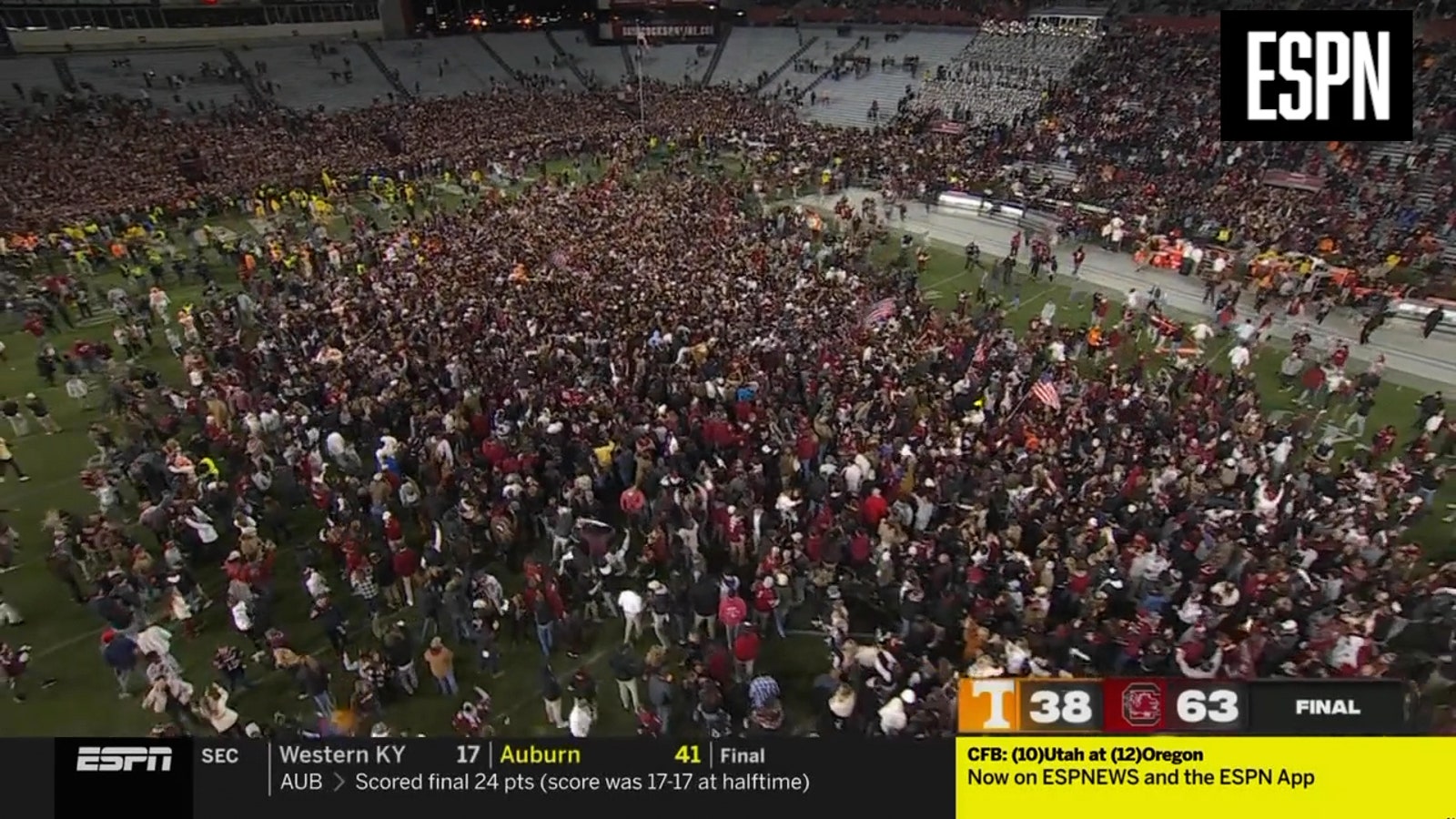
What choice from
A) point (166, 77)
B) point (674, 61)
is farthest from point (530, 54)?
point (166, 77)

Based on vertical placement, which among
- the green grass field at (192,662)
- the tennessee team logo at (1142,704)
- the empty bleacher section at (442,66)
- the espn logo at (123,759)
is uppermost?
the empty bleacher section at (442,66)

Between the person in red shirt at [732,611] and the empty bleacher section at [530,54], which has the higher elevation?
the empty bleacher section at [530,54]

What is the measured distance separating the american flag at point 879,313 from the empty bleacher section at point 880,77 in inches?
1187

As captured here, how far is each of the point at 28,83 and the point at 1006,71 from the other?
162 feet

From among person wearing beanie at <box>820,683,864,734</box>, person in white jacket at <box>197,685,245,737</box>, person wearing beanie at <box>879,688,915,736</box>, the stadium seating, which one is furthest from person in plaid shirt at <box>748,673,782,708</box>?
the stadium seating

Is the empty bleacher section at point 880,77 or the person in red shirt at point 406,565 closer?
the person in red shirt at point 406,565

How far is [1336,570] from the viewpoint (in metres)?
10.7

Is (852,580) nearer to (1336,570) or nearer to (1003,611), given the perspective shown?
(1003,611)

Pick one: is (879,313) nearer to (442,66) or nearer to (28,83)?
(442,66)

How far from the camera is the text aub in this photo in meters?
15.3

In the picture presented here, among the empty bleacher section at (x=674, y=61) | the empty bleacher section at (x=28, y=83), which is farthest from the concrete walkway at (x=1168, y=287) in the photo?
the empty bleacher section at (x=28, y=83)

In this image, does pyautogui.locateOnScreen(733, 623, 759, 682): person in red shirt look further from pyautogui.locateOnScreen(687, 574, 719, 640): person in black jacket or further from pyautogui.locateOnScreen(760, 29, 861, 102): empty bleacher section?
pyautogui.locateOnScreen(760, 29, 861, 102): empty bleacher section

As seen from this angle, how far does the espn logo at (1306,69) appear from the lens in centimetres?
1536

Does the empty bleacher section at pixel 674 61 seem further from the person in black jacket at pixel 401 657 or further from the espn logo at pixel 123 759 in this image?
the espn logo at pixel 123 759
